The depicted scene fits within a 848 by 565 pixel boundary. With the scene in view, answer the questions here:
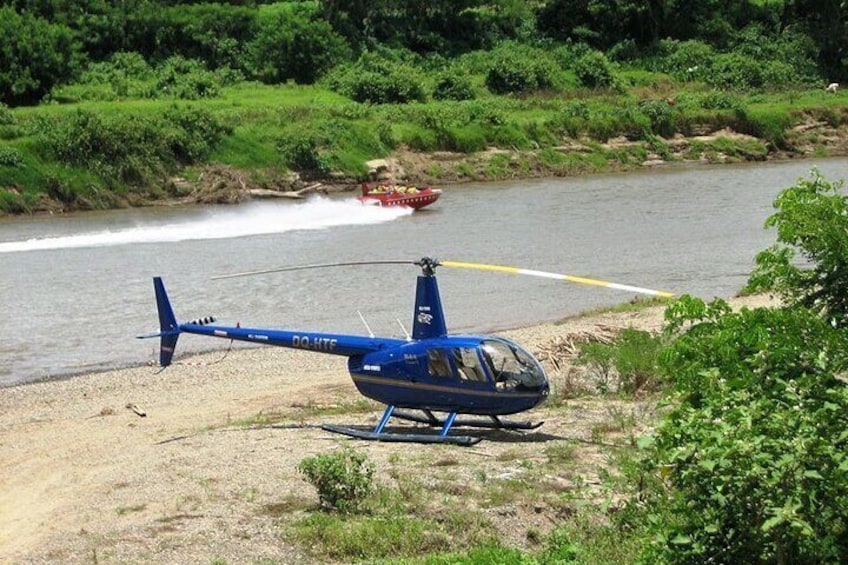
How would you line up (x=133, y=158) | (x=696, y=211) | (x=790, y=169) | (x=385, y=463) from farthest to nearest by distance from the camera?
(x=790, y=169), (x=133, y=158), (x=696, y=211), (x=385, y=463)

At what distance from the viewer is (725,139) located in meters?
71.2

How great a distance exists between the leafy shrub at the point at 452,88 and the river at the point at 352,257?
35.7 feet

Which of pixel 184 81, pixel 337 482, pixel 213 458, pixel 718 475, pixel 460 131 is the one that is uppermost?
pixel 184 81

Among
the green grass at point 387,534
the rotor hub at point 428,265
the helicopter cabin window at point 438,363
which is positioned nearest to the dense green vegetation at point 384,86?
the rotor hub at point 428,265

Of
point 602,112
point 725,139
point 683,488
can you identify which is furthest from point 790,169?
point 683,488

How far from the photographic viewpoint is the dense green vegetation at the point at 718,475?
10.9m

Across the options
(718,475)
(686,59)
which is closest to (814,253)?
(718,475)

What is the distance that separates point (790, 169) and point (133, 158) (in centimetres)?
3179

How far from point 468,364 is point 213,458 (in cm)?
385

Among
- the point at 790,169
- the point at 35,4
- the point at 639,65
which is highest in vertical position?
the point at 35,4

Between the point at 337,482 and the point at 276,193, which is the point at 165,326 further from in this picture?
the point at 276,193

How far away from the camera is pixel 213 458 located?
18.9 meters

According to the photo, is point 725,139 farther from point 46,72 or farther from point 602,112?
point 46,72

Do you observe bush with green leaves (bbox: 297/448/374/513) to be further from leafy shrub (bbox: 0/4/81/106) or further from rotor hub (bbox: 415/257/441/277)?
leafy shrub (bbox: 0/4/81/106)
